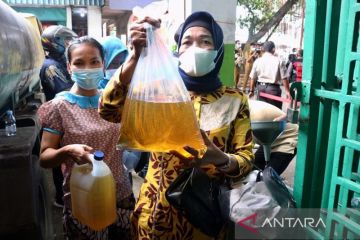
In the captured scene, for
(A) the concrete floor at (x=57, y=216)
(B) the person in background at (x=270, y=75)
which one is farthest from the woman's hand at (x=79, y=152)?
(B) the person in background at (x=270, y=75)

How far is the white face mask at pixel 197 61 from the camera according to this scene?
139 cm

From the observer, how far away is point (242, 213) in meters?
1.29

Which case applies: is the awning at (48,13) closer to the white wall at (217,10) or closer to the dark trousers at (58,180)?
the white wall at (217,10)

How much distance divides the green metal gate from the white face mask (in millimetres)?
566

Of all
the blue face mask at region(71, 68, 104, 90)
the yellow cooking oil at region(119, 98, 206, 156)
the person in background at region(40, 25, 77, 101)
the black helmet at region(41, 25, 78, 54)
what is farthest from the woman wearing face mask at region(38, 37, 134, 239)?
the black helmet at region(41, 25, 78, 54)

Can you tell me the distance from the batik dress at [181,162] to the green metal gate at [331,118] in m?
0.45

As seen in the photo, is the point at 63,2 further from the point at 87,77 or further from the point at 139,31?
the point at 139,31

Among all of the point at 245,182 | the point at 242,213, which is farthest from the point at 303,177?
the point at 242,213

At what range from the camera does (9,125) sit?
6.39 ft

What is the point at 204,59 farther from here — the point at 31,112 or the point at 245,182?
the point at 31,112

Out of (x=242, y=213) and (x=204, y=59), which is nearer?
(x=242, y=213)

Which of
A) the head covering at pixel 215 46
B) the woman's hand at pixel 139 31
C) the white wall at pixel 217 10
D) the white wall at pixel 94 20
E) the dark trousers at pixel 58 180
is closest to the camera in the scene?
the woman's hand at pixel 139 31

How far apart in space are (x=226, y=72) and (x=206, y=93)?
265 centimetres

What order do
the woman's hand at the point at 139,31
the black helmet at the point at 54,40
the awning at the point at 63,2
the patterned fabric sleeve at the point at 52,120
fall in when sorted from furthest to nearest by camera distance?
the awning at the point at 63,2
the black helmet at the point at 54,40
the patterned fabric sleeve at the point at 52,120
the woman's hand at the point at 139,31
